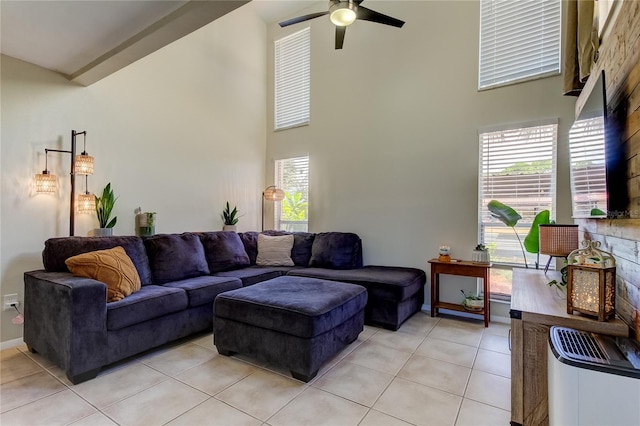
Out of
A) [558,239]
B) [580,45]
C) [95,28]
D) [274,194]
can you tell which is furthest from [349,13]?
[274,194]

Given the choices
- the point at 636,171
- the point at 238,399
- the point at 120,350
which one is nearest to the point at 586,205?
the point at 636,171

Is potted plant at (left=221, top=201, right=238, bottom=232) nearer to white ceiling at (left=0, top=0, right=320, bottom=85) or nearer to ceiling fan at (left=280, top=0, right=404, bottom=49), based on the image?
white ceiling at (left=0, top=0, right=320, bottom=85)

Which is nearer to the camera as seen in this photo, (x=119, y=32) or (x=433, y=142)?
(x=119, y=32)

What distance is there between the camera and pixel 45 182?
2.85m

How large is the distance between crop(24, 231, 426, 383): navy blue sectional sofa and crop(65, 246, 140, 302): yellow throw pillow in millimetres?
90

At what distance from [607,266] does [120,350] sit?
3097mm

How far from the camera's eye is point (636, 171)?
1.40 meters

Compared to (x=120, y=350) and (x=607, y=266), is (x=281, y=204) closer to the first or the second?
(x=120, y=350)

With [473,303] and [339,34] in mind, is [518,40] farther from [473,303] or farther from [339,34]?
[473,303]

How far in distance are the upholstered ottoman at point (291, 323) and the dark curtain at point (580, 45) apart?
251 cm

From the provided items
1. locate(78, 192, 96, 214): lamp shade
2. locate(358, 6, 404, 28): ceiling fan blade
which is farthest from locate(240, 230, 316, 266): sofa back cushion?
locate(358, 6, 404, 28): ceiling fan blade

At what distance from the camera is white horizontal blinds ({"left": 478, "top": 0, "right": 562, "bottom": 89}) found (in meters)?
3.27

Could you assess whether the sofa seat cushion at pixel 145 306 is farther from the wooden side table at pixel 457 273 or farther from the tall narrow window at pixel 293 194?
the wooden side table at pixel 457 273

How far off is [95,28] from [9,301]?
2.44 metres
